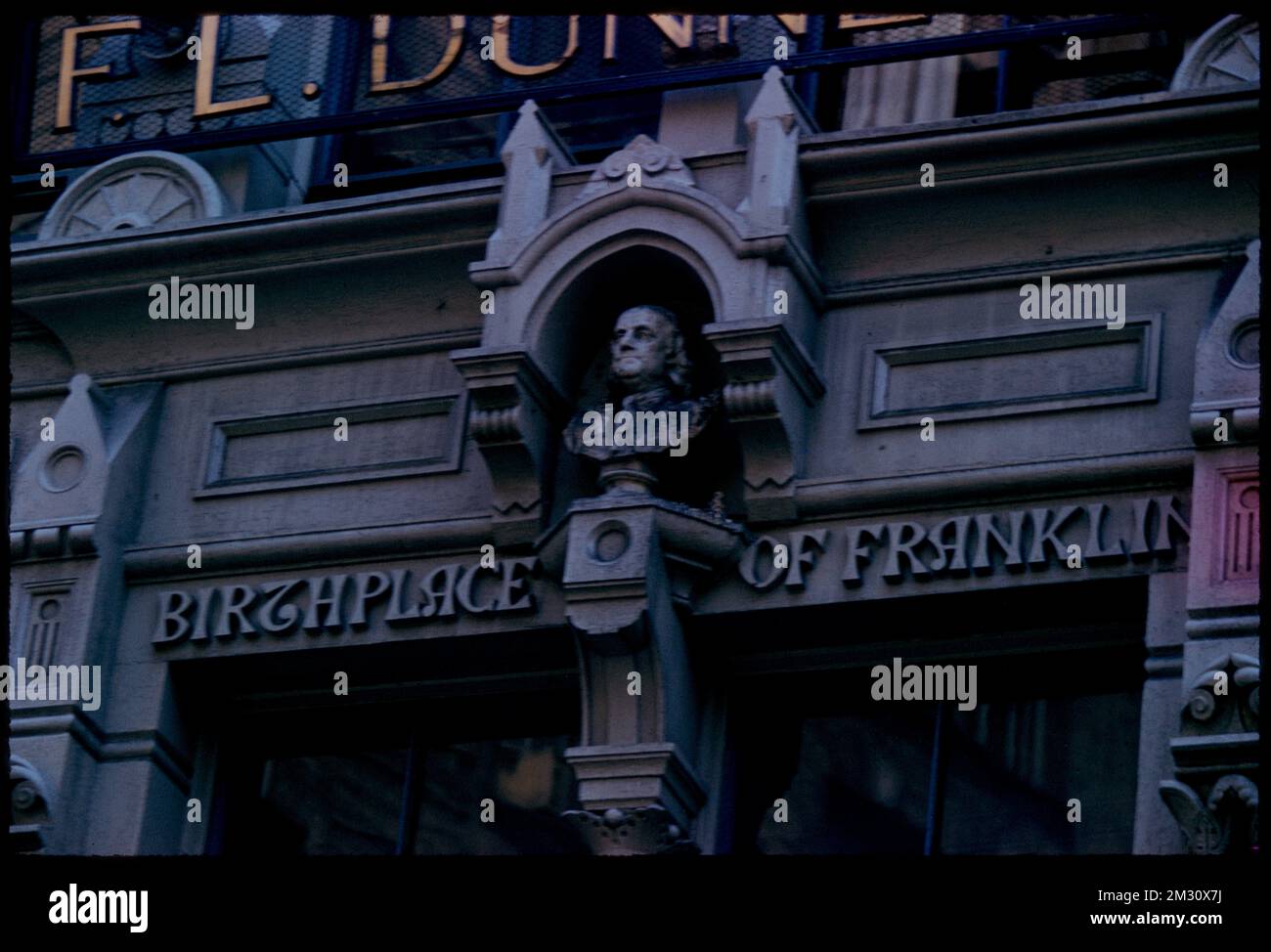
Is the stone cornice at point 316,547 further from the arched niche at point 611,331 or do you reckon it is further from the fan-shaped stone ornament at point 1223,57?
the fan-shaped stone ornament at point 1223,57

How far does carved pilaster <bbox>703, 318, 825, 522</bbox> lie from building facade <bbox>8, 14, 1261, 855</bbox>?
26 millimetres

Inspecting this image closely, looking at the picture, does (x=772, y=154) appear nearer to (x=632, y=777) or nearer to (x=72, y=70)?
(x=632, y=777)

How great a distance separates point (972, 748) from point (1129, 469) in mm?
1637

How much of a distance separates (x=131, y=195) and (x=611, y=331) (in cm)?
323

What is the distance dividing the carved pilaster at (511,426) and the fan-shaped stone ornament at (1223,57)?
12.2ft

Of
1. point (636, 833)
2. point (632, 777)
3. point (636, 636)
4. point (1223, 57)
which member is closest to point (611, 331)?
point (636, 636)

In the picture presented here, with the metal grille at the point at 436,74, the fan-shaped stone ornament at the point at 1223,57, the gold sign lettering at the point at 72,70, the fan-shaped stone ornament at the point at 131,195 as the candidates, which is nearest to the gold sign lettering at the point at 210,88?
the metal grille at the point at 436,74

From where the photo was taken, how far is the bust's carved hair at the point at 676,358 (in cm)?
1955

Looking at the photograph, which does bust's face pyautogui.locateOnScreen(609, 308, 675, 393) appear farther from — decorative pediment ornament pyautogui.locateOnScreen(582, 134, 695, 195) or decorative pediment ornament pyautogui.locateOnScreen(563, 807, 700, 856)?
decorative pediment ornament pyautogui.locateOnScreen(563, 807, 700, 856)

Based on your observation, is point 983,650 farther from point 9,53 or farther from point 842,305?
point 9,53

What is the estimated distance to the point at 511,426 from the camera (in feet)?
63.9

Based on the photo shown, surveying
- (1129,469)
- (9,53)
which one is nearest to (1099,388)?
(1129,469)

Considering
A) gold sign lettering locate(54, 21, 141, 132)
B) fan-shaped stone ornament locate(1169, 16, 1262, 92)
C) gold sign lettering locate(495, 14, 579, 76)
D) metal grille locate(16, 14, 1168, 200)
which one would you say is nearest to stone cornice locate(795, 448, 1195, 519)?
fan-shaped stone ornament locate(1169, 16, 1262, 92)

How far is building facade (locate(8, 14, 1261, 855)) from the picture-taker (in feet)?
61.0
